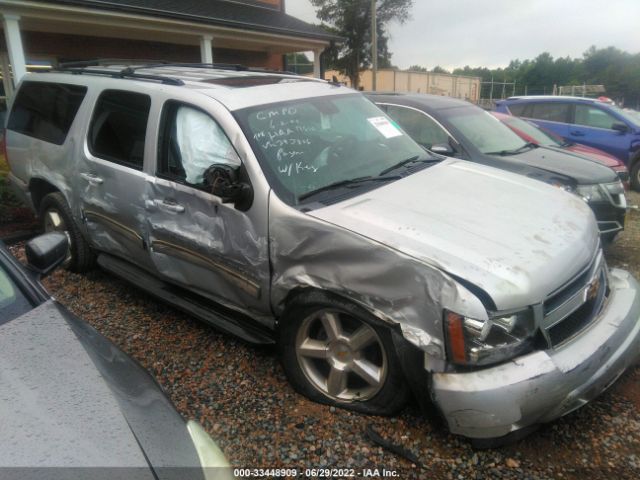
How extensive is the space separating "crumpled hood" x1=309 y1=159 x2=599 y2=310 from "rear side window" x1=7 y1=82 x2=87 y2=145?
9.14 feet

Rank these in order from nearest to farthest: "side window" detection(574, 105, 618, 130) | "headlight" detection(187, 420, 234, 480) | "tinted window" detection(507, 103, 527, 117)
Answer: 1. "headlight" detection(187, 420, 234, 480)
2. "side window" detection(574, 105, 618, 130)
3. "tinted window" detection(507, 103, 527, 117)

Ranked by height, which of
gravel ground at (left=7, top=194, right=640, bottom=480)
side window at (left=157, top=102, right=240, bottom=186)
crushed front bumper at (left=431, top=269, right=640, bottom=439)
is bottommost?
gravel ground at (left=7, top=194, right=640, bottom=480)

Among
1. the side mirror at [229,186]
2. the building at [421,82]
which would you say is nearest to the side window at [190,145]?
the side mirror at [229,186]

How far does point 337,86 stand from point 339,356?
222cm

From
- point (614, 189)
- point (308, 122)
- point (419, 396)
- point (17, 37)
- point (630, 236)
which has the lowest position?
point (630, 236)

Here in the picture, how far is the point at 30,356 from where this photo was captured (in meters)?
1.80

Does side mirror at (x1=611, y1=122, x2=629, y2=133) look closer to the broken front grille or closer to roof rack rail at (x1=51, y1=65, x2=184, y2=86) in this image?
the broken front grille

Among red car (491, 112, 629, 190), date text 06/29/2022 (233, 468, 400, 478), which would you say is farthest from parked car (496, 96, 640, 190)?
date text 06/29/2022 (233, 468, 400, 478)

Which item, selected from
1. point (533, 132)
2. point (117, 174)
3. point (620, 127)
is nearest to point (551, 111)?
point (620, 127)

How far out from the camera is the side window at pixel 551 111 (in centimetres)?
977

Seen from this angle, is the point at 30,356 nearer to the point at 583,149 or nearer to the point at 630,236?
the point at 630,236

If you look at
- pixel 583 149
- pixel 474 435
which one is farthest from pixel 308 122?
pixel 583 149

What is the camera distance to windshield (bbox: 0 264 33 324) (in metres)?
2.02

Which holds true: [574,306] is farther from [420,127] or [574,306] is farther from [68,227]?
[68,227]
